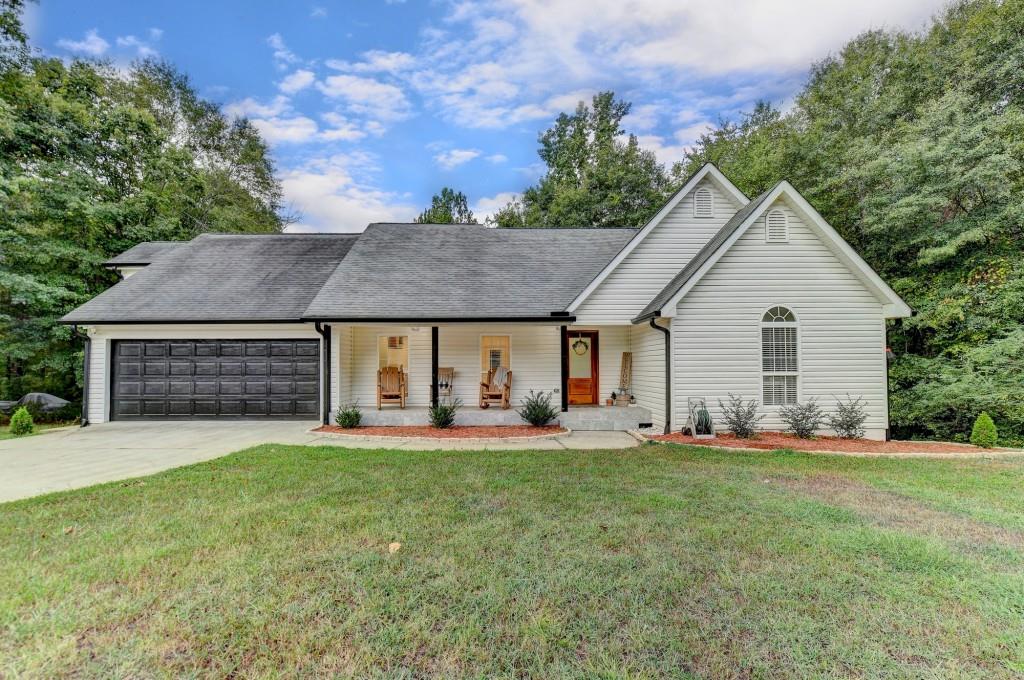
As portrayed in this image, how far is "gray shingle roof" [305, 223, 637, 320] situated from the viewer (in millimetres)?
10414

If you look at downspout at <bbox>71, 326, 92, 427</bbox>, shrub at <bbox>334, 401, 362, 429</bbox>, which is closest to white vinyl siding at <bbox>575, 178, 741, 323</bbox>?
shrub at <bbox>334, 401, 362, 429</bbox>

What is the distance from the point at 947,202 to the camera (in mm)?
11578

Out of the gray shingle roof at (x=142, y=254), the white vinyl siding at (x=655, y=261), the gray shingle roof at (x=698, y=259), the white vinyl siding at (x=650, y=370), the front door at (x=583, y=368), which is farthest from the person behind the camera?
the gray shingle roof at (x=142, y=254)

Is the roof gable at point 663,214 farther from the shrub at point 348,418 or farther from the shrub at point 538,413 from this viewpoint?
the shrub at point 348,418

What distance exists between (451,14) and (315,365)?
1027 centimetres

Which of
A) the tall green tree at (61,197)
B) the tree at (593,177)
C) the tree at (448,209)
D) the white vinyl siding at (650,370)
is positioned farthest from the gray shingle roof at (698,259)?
the tree at (448,209)

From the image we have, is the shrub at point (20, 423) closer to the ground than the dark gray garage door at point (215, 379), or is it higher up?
closer to the ground

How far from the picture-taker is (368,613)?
101 inches

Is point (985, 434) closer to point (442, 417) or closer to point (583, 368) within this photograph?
point (583, 368)

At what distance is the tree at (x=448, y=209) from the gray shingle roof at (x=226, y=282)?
1732 cm

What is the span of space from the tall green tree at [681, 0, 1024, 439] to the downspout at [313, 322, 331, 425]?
1462 centimetres

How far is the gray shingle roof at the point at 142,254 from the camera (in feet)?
44.5

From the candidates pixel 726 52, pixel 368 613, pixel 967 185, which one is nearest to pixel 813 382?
pixel 967 185

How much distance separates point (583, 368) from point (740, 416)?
4246 mm
